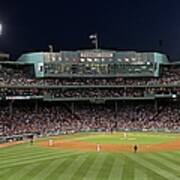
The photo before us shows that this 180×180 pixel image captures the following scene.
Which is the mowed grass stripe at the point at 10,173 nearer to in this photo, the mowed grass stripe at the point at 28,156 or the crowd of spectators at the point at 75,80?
the mowed grass stripe at the point at 28,156

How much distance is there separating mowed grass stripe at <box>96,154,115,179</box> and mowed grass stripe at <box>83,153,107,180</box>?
320 mm

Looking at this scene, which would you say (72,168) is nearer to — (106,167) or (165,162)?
(106,167)

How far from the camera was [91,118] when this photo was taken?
8756cm

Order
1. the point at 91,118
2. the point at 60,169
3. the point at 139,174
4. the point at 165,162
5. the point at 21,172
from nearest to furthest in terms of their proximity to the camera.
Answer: the point at 139,174 < the point at 21,172 < the point at 60,169 < the point at 165,162 < the point at 91,118

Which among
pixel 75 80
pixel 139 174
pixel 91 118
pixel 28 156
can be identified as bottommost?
pixel 139 174

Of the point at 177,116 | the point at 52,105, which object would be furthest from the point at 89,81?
the point at 177,116

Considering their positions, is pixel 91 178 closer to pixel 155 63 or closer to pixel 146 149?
pixel 146 149

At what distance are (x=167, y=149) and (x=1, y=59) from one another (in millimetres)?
59516

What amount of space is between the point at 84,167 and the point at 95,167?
1.04m

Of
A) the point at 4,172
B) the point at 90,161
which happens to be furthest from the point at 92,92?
the point at 4,172

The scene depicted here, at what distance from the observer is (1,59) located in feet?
337

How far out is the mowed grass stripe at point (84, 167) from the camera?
36.7 meters

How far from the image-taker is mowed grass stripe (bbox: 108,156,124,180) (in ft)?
119

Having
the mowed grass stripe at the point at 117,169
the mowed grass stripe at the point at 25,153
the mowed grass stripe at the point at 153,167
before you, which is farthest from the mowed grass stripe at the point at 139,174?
the mowed grass stripe at the point at 25,153
